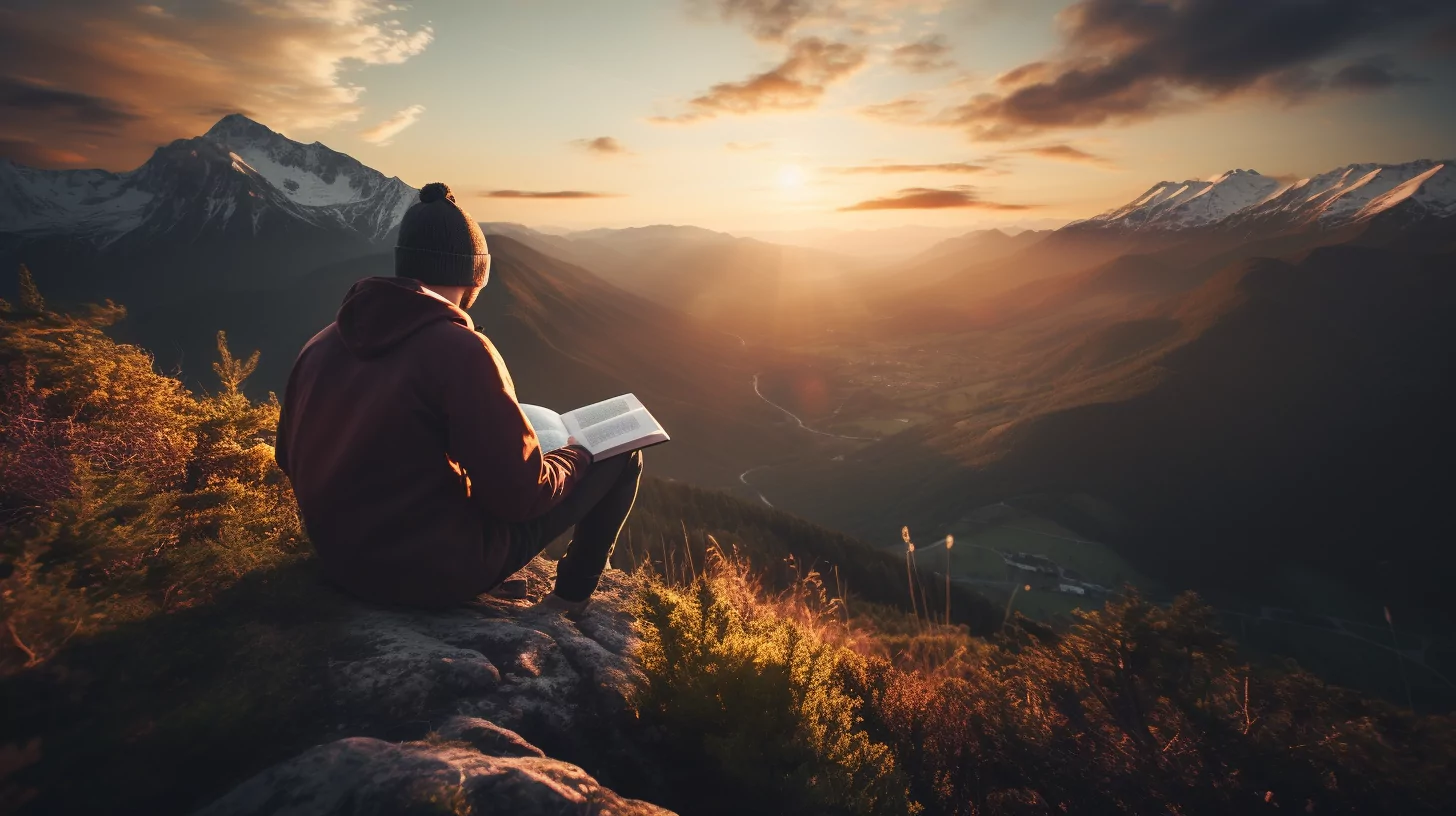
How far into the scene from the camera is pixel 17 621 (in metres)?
1.76

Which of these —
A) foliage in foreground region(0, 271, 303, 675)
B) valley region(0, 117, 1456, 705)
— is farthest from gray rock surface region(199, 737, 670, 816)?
valley region(0, 117, 1456, 705)

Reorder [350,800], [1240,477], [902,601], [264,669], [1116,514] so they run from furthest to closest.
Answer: [1240,477], [1116,514], [902,601], [264,669], [350,800]

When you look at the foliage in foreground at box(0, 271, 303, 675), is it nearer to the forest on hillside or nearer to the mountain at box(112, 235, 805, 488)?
the forest on hillside

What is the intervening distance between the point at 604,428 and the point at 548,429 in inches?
13.4

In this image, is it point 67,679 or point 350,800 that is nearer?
point 350,800

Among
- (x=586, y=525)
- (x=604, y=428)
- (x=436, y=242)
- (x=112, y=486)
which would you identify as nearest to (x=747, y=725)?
(x=586, y=525)

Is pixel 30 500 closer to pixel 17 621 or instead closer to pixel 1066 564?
pixel 17 621

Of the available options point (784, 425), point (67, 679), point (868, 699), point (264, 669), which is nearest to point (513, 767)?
point (264, 669)

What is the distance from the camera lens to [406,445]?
8.04 ft

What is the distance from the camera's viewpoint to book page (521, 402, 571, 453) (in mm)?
3279

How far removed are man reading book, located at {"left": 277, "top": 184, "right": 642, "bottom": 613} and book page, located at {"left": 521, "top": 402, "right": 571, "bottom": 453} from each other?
37 centimetres

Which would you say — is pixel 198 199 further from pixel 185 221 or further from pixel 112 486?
pixel 112 486

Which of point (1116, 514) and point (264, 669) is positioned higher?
point (264, 669)

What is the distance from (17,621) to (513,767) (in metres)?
1.59
